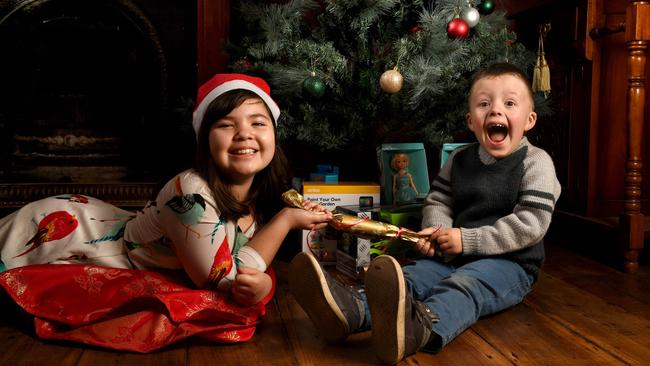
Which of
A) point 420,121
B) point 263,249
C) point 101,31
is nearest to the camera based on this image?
point 263,249

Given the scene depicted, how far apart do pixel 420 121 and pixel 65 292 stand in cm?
115

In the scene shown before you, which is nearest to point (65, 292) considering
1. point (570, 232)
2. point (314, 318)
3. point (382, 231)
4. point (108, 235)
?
point (108, 235)

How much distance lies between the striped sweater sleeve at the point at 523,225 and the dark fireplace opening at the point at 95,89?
122 centimetres

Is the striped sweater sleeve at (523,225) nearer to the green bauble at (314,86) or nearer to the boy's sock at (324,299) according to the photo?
the boy's sock at (324,299)

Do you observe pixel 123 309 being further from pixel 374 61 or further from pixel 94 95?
pixel 94 95

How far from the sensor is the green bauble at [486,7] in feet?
6.44

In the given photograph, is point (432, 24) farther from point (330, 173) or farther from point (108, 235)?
point (108, 235)

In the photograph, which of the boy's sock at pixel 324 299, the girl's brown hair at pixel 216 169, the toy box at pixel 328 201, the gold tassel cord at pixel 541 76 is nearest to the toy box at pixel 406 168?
the toy box at pixel 328 201

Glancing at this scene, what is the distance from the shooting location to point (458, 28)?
5.94 ft

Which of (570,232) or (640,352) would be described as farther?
(570,232)

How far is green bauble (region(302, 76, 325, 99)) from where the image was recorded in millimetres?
1837

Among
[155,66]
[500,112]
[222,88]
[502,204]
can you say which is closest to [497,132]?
[500,112]

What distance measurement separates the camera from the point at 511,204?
146cm

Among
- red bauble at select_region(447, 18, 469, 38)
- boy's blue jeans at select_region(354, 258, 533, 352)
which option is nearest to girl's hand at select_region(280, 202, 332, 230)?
boy's blue jeans at select_region(354, 258, 533, 352)
